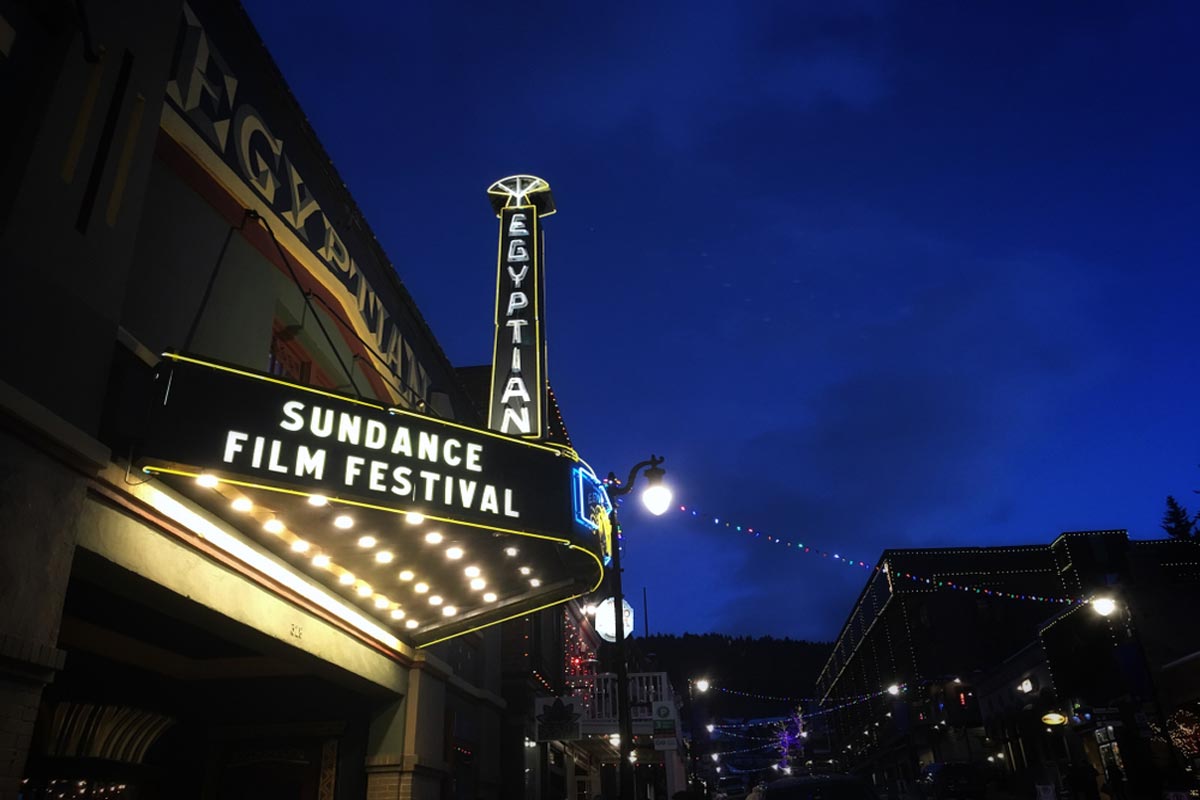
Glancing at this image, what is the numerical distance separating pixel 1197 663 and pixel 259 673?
80.4ft

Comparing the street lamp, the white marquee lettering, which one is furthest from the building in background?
the white marquee lettering

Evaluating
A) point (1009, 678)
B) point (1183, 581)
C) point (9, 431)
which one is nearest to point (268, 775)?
point (9, 431)

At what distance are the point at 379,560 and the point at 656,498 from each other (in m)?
5.56

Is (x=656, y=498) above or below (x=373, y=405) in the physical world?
above

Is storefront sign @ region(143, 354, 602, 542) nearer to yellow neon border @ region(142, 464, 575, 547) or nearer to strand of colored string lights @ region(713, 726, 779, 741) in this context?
yellow neon border @ region(142, 464, 575, 547)

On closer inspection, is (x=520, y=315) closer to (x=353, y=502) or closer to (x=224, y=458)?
(x=353, y=502)

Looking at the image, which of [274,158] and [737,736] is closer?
[274,158]

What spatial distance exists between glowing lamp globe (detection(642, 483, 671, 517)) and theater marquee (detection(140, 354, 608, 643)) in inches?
114

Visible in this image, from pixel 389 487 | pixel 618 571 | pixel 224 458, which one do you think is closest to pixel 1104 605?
pixel 618 571

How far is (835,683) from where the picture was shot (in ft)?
338

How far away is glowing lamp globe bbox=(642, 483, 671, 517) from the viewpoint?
13.8 metres

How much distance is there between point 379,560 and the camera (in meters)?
9.57

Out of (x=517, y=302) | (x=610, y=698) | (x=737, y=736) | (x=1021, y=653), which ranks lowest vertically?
(x=610, y=698)

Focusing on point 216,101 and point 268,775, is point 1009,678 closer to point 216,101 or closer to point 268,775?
point 268,775
